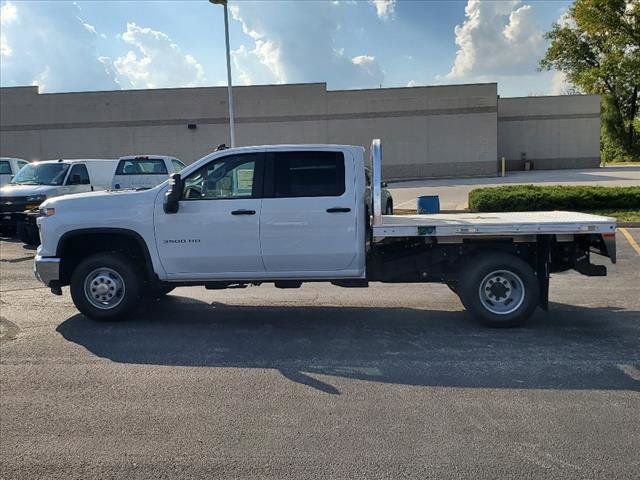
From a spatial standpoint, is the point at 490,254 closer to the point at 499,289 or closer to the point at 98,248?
the point at 499,289

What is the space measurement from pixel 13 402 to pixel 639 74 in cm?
5341

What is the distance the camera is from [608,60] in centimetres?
4862

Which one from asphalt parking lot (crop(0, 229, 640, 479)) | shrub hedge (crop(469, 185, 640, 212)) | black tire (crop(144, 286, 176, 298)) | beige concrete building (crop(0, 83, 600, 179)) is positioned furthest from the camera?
beige concrete building (crop(0, 83, 600, 179))

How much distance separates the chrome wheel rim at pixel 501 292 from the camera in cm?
635

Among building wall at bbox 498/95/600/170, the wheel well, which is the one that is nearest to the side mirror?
the wheel well

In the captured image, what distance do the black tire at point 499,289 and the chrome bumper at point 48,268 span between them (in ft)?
14.9

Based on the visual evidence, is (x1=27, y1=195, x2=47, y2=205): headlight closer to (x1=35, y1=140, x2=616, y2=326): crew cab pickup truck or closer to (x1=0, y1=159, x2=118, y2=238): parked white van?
(x1=0, y1=159, x2=118, y2=238): parked white van

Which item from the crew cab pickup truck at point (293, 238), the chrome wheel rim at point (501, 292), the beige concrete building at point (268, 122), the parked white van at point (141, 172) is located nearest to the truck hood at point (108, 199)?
the crew cab pickup truck at point (293, 238)

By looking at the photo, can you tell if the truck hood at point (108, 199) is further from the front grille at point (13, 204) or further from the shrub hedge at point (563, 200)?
the shrub hedge at point (563, 200)

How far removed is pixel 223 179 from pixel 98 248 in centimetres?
178

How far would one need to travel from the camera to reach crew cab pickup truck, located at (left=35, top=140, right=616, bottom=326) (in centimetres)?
635

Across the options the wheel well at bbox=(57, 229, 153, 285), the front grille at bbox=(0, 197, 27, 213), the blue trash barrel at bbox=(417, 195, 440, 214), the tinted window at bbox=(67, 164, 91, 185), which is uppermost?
the tinted window at bbox=(67, 164, 91, 185)

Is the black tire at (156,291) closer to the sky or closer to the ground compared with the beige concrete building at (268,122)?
closer to the ground

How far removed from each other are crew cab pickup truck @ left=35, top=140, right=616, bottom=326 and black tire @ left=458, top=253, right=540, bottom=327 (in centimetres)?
1
